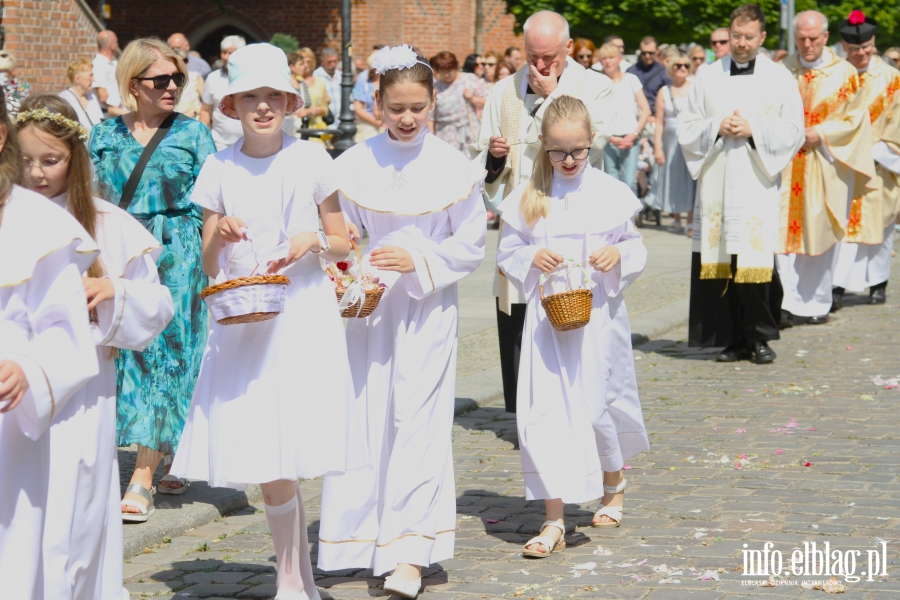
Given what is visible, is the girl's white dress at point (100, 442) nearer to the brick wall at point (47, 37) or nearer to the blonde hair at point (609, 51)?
the blonde hair at point (609, 51)

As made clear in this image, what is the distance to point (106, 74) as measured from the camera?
50.7 ft

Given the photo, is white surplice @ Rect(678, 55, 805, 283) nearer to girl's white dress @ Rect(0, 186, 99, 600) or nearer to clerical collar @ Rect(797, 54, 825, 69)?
clerical collar @ Rect(797, 54, 825, 69)

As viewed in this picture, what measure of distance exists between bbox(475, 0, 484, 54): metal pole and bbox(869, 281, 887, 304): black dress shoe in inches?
946

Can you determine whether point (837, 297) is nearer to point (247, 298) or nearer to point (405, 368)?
point (405, 368)

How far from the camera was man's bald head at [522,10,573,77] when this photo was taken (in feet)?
22.1

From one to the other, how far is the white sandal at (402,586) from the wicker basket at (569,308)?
1174 millimetres

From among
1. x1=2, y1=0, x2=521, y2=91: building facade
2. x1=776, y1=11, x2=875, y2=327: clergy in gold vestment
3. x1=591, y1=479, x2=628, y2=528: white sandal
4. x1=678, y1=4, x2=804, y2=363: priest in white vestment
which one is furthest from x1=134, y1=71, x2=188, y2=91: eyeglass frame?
x1=2, y1=0, x2=521, y2=91: building facade

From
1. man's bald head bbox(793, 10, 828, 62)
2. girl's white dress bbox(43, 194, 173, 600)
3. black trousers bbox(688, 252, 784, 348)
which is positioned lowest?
black trousers bbox(688, 252, 784, 348)

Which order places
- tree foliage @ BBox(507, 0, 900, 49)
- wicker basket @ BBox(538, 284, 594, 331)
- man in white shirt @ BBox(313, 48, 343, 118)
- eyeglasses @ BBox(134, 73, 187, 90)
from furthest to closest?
tree foliage @ BBox(507, 0, 900, 49), man in white shirt @ BBox(313, 48, 343, 118), eyeglasses @ BBox(134, 73, 187, 90), wicker basket @ BBox(538, 284, 594, 331)

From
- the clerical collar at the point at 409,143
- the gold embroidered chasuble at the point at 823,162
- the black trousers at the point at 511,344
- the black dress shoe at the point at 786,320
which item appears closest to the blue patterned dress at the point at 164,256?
the clerical collar at the point at 409,143

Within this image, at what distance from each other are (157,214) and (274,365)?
1.83 metres

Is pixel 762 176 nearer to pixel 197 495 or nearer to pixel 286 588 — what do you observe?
pixel 197 495

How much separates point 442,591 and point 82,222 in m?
1.95

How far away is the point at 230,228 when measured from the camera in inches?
169
